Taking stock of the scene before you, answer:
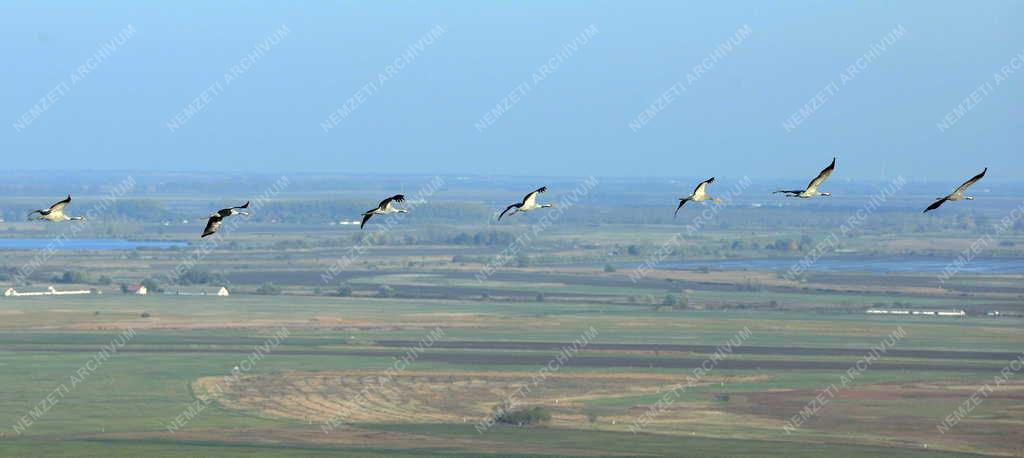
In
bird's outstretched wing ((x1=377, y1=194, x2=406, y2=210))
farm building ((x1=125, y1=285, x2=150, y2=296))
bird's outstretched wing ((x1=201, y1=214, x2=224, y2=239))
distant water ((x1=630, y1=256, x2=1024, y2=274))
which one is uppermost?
farm building ((x1=125, y1=285, x2=150, y2=296))

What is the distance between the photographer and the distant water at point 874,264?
158375mm

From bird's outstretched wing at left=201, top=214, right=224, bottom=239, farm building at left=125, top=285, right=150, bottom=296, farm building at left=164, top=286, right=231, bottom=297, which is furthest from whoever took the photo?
farm building at left=125, top=285, right=150, bottom=296

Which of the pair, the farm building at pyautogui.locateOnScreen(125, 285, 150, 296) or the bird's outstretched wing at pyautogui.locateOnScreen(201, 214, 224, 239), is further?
the farm building at pyautogui.locateOnScreen(125, 285, 150, 296)

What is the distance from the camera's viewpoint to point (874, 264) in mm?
167375

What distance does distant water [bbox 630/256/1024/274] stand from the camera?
15838 cm

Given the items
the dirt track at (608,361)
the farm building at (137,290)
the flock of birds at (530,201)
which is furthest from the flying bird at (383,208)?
the farm building at (137,290)

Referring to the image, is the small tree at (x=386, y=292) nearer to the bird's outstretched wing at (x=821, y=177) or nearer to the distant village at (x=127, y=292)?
the distant village at (x=127, y=292)

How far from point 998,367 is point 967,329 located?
2018 cm

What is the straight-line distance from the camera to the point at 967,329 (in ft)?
328

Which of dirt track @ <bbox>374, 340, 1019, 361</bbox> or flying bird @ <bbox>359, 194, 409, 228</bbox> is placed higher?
flying bird @ <bbox>359, 194, 409, 228</bbox>

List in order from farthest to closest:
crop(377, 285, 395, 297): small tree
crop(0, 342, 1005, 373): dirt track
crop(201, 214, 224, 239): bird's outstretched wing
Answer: crop(377, 285, 395, 297): small tree, crop(0, 342, 1005, 373): dirt track, crop(201, 214, 224, 239): bird's outstretched wing

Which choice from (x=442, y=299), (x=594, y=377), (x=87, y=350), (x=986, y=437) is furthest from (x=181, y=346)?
(x=986, y=437)

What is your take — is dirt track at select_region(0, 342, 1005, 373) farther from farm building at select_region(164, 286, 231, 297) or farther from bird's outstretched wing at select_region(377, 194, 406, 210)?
bird's outstretched wing at select_region(377, 194, 406, 210)

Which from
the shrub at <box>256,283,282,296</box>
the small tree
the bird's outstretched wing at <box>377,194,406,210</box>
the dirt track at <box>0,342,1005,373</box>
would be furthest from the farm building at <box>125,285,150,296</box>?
the bird's outstretched wing at <box>377,194,406,210</box>
